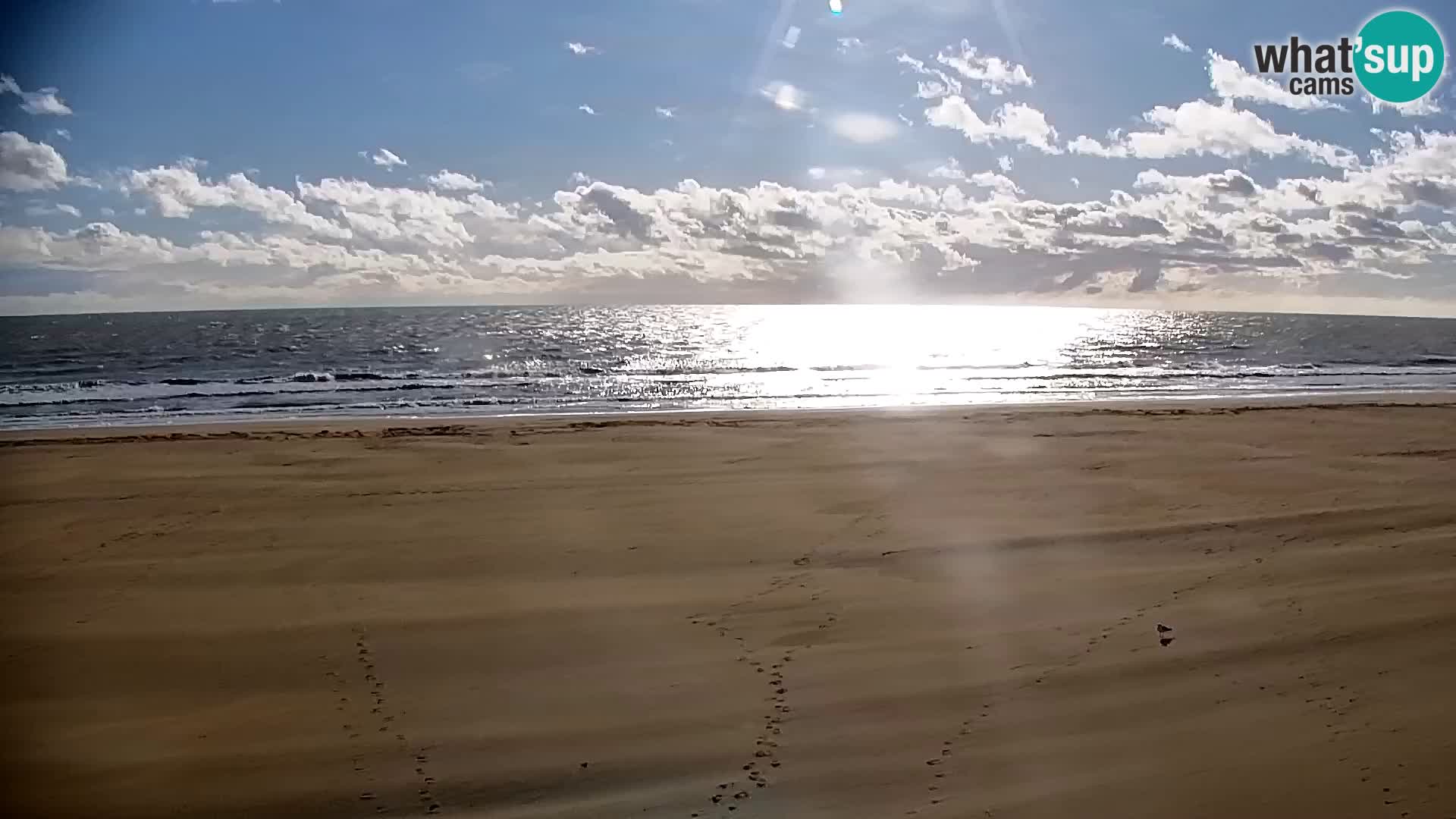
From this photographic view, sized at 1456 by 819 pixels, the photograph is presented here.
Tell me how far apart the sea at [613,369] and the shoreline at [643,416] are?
603mm

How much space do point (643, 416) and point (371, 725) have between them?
960 centimetres

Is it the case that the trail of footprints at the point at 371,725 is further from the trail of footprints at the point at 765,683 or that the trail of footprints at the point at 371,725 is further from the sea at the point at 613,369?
the sea at the point at 613,369

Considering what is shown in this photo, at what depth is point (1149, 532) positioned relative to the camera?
6461mm

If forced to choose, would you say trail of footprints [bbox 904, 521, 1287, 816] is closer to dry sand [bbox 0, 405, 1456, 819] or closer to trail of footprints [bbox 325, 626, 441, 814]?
dry sand [bbox 0, 405, 1456, 819]

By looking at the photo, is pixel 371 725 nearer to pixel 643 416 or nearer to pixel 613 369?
pixel 643 416

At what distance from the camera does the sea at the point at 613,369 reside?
16.0 metres

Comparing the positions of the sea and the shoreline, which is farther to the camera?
the sea

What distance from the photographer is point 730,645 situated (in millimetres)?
4469

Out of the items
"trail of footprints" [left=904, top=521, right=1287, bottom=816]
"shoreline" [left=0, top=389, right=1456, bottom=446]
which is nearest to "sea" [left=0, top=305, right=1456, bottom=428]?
"shoreline" [left=0, top=389, right=1456, bottom=446]

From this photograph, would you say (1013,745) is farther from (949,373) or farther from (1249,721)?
(949,373)

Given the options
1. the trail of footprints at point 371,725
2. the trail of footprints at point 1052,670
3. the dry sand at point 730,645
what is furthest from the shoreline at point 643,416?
the trail of footprints at point 1052,670

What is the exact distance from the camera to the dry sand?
331 centimetres

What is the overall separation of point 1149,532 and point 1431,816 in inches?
136

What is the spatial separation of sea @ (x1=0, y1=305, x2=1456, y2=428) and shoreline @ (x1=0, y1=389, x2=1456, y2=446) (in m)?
0.60
